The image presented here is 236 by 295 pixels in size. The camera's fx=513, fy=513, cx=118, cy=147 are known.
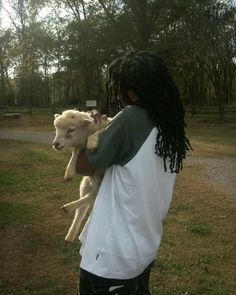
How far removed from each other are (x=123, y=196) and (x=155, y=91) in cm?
53

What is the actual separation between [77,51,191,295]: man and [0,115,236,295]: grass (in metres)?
2.57

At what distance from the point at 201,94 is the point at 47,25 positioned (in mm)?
20412

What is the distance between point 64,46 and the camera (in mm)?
34156

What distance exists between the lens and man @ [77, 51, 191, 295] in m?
2.45

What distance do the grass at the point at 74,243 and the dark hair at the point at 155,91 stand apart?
277 centimetres

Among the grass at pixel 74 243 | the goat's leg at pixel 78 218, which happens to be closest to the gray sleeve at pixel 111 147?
the goat's leg at pixel 78 218

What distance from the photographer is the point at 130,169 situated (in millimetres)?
2432

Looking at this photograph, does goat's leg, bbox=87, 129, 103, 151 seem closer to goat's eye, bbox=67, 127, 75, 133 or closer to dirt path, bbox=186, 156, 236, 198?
goat's eye, bbox=67, 127, 75, 133

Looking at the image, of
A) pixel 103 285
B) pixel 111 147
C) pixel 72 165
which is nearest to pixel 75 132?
pixel 72 165

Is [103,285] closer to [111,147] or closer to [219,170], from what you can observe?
[111,147]

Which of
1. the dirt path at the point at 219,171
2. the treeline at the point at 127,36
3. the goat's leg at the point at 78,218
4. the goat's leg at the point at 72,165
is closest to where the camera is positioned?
the goat's leg at the point at 72,165

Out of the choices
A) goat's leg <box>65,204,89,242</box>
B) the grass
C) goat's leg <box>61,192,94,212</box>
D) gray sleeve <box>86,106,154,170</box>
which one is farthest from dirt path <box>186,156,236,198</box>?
gray sleeve <box>86,106,154,170</box>

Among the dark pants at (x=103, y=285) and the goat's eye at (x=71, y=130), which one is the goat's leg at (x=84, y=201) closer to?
the goat's eye at (x=71, y=130)

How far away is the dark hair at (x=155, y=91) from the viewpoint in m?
2.49
